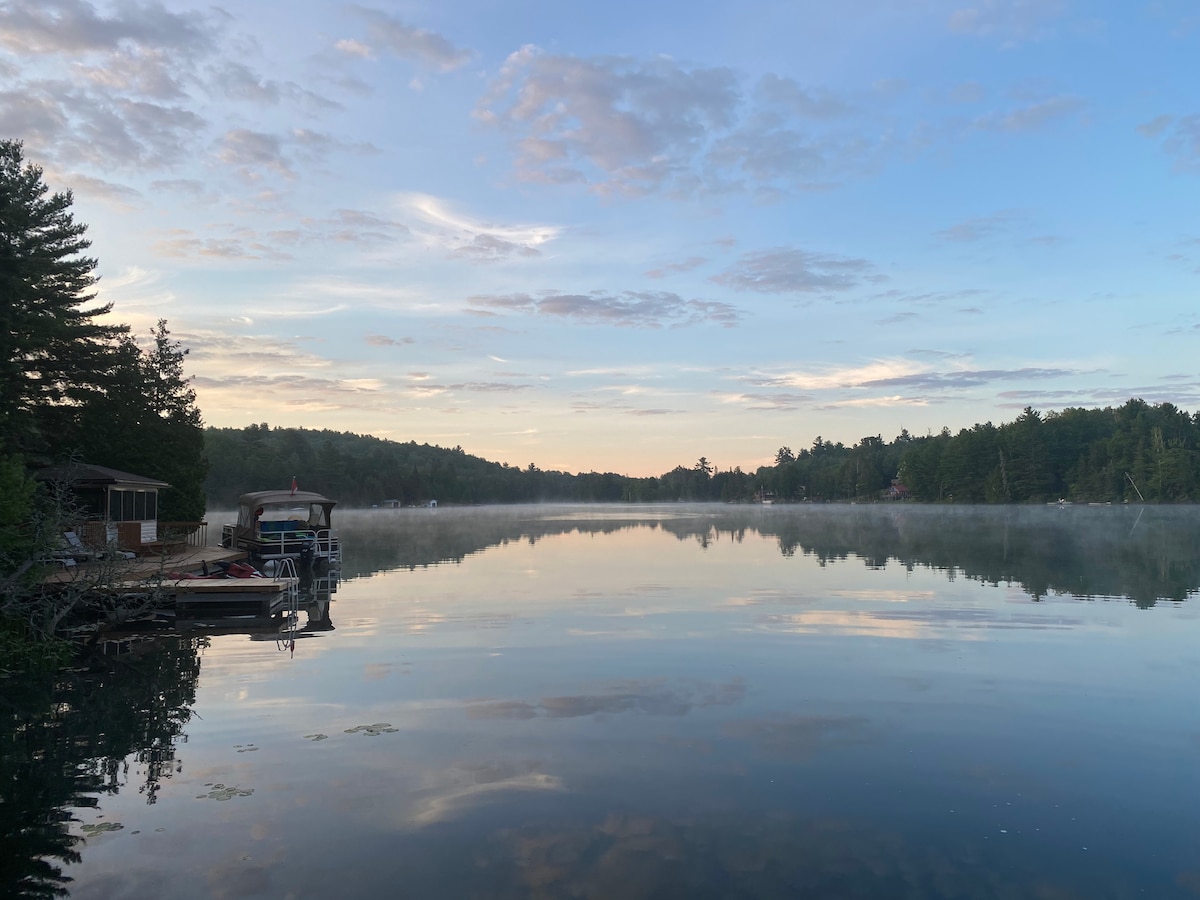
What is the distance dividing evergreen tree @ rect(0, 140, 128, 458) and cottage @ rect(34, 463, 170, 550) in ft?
5.19

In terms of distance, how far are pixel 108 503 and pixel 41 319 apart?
587cm

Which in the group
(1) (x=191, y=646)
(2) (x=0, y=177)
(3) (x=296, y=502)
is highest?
(2) (x=0, y=177)

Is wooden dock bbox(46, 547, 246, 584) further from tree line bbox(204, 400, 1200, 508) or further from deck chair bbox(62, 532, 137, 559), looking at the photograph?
tree line bbox(204, 400, 1200, 508)

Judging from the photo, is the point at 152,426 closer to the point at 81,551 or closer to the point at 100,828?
the point at 81,551

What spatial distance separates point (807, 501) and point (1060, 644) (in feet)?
594

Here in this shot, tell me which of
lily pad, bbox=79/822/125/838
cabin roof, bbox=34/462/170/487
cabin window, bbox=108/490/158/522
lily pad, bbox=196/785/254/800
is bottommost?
lily pad, bbox=79/822/125/838

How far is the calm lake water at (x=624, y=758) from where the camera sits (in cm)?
678

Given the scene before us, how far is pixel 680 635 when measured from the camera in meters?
17.3

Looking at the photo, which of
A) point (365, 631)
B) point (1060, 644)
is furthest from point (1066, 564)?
point (365, 631)

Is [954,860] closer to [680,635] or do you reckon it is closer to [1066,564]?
[680,635]

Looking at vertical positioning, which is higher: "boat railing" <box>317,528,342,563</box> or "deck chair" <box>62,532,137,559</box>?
A: "deck chair" <box>62,532,137,559</box>

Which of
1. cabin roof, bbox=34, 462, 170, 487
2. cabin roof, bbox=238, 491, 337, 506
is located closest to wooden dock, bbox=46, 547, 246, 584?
cabin roof, bbox=34, 462, 170, 487

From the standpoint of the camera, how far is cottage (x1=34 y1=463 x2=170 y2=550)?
76.5ft

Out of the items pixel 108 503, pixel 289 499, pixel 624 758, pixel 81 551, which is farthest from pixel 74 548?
pixel 624 758
